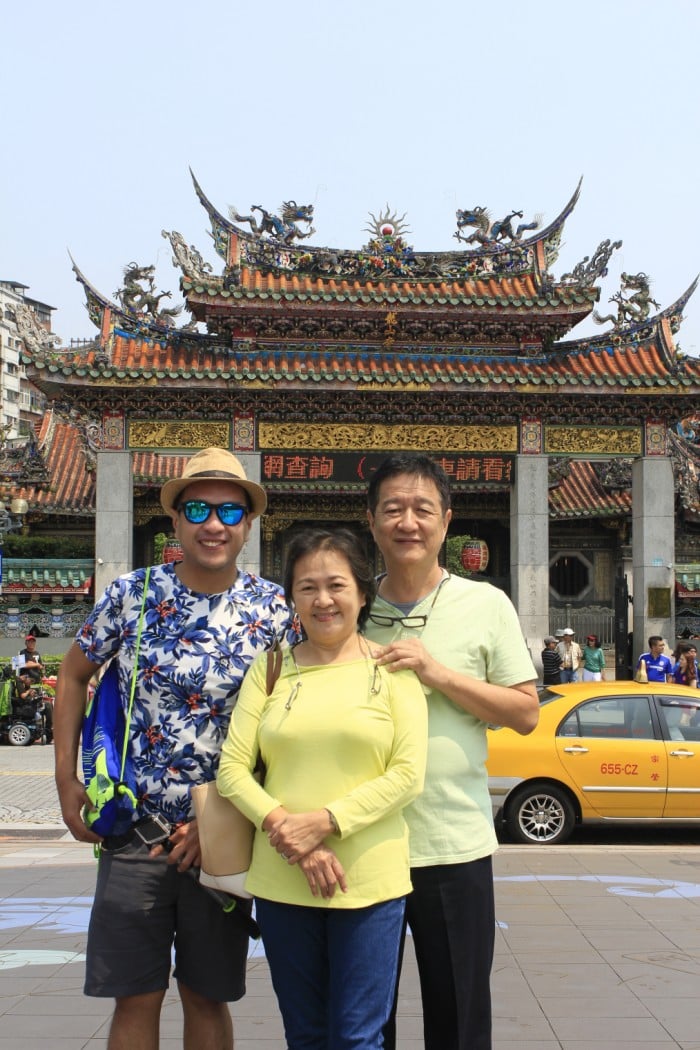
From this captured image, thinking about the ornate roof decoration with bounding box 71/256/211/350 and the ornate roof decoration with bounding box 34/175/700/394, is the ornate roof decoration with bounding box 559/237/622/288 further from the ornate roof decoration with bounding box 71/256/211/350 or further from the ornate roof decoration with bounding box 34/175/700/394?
the ornate roof decoration with bounding box 71/256/211/350

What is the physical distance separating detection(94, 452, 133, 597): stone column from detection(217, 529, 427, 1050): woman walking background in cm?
1569

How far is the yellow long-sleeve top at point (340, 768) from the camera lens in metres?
2.94

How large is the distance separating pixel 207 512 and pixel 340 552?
0.62m

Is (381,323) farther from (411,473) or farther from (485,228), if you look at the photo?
(411,473)

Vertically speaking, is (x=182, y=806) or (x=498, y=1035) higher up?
(x=182, y=806)

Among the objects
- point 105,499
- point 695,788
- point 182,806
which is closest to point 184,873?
point 182,806

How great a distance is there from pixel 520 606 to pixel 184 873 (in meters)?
16.2

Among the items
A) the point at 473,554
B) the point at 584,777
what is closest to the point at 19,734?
Result: the point at 584,777

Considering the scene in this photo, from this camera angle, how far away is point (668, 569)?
1938 centimetres

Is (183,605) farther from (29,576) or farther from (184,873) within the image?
(29,576)

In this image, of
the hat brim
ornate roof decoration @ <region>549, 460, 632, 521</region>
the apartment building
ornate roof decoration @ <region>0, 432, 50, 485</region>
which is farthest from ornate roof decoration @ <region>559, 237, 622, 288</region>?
the apartment building

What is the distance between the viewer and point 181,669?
3400 mm

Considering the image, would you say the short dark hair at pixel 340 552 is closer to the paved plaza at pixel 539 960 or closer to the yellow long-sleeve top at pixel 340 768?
the yellow long-sleeve top at pixel 340 768

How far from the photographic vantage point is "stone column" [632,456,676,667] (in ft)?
63.0
